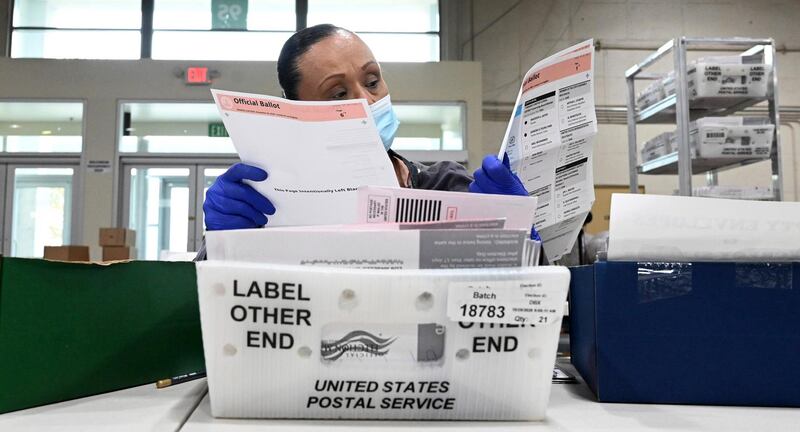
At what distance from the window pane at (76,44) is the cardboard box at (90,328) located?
17.8 ft

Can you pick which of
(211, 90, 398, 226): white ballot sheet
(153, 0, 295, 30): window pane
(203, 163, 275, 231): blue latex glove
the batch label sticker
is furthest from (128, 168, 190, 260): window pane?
the batch label sticker

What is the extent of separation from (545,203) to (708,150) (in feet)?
8.25

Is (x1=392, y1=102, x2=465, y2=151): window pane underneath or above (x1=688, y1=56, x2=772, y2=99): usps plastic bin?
above

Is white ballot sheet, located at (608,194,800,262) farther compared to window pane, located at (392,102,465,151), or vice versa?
window pane, located at (392,102,465,151)

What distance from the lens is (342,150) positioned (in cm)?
72

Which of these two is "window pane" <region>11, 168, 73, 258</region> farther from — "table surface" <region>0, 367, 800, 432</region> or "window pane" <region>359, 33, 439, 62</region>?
"table surface" <region>0, 367, 800, 432</region>

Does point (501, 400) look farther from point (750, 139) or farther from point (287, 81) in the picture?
point (750, 139)

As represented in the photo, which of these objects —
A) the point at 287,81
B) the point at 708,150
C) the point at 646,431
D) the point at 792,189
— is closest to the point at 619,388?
the point at 646,431

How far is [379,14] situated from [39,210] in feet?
12.0

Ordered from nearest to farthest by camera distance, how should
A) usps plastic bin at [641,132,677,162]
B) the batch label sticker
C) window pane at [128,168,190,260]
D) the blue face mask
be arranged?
the batch label sticker
the blue face mask
usps plastic bin at [641,132,677,162]
window pane at [128,168,190,260]

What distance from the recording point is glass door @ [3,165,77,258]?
16.4 ft

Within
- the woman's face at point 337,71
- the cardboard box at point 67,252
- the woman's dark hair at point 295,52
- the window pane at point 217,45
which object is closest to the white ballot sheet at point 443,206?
the woman's face at point 337,71

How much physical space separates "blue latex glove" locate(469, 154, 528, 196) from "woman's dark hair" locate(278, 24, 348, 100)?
2.00ft

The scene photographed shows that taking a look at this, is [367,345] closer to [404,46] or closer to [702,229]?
Result: [702,229]
